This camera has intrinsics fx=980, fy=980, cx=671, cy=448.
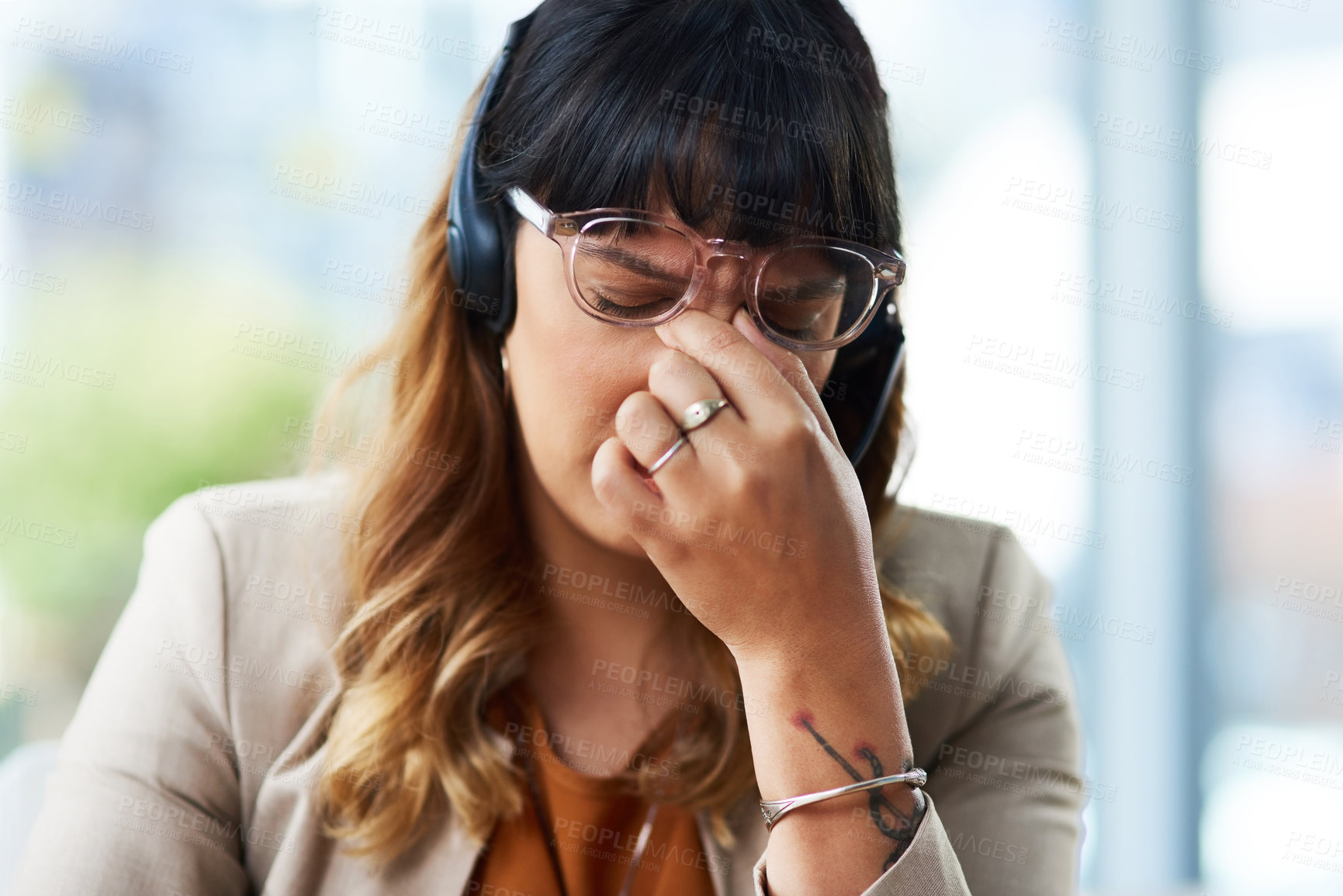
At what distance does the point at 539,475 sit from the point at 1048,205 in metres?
1.99

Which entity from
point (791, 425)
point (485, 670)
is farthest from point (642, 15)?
point (485, 670)

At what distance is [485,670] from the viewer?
3.74ft

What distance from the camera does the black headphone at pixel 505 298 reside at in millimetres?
1046

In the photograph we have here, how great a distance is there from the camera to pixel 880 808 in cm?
91

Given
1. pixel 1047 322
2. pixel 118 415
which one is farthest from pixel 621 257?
pixel 1047 322

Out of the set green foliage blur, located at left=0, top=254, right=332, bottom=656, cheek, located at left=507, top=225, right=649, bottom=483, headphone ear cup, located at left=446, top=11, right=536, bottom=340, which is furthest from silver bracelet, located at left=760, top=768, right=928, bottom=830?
green foliage blur, located at left=0, top=254, right=332, bottom=656

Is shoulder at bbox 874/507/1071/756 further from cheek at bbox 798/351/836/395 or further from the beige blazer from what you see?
cheek at bbox 798/351/836/395

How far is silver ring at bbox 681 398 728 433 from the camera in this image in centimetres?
89

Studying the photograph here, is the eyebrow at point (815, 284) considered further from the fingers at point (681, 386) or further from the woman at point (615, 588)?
the fingers at point (681, 386)

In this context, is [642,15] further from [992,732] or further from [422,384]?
[992,732]

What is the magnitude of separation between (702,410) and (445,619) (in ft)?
1.53

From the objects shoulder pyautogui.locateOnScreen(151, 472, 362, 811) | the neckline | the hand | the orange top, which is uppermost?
the hand

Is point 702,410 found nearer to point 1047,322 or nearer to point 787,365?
point 787,365

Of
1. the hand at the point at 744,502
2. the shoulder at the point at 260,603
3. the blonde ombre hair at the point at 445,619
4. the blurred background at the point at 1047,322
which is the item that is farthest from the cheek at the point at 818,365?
the blurred background at the point at 1047,322
